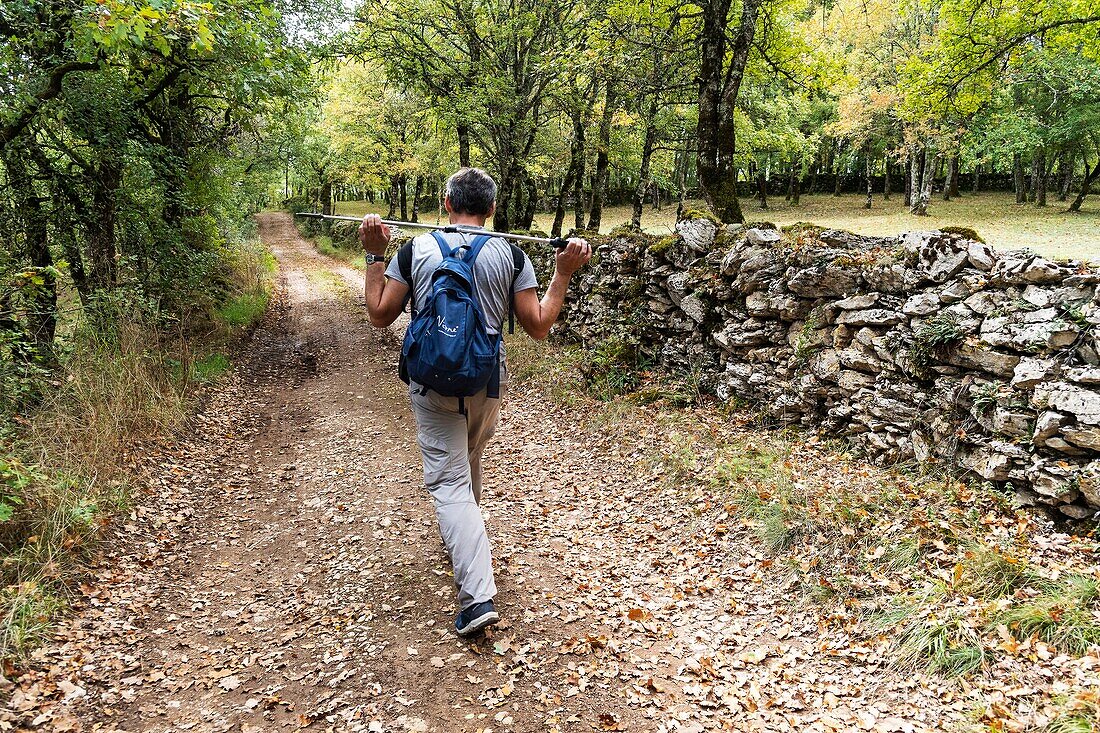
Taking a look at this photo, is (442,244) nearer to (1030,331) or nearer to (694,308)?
(1030,331)

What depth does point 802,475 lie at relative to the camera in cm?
534

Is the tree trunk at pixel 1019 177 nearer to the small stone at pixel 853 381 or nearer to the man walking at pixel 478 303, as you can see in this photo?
the small stone at pixel 853 381

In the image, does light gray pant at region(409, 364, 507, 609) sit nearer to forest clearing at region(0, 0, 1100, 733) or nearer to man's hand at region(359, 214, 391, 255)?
forest clearing at region(0, 0, 1100, 733)

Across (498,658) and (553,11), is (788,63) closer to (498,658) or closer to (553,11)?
(553,11)

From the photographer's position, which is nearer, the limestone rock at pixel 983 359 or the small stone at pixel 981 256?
the limestone rock at pixel 983 359

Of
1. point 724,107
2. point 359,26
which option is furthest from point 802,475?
point 359,26

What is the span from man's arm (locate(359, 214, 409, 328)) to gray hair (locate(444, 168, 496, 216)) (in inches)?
18.8

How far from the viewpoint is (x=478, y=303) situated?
3.41 meters

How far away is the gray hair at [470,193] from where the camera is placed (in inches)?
142

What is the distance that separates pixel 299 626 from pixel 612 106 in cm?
1386

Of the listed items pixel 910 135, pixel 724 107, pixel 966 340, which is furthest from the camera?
pixel 910 135

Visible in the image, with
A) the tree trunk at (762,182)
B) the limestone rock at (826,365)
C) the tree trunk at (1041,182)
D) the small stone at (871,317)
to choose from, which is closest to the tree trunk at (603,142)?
the limestone rock at (826,365)

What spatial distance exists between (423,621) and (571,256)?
101 inches

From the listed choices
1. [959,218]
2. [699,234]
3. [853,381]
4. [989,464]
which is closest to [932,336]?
[853,381]
